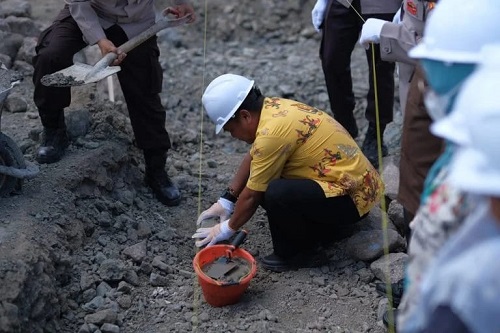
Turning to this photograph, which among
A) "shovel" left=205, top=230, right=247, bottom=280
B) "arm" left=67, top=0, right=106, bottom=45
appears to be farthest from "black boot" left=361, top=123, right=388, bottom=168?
"arm" left=67, top=0, right=106, bottom=45

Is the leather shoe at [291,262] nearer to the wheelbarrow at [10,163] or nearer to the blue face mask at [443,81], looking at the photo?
the wheelbarrow at [10,163]

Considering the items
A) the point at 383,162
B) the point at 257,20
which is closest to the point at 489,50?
A: the point at 383,162

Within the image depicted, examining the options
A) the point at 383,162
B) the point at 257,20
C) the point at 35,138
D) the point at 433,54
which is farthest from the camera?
the point at 257,20

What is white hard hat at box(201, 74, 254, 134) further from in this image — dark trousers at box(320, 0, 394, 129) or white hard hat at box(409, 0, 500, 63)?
white hard hat at box(409, 0, 500, 63)

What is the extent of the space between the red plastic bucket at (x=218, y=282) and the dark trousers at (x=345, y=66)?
5.28ft

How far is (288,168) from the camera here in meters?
4.15

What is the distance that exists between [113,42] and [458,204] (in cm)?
309

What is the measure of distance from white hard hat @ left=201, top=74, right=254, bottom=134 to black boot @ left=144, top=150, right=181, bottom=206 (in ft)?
3.40

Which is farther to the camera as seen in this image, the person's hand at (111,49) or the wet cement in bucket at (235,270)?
the person's hand at (111,49)

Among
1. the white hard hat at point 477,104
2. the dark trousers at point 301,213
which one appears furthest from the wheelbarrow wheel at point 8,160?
the white hard hat at point 477,104

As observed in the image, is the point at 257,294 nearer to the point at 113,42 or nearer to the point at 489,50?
the point at 113,42

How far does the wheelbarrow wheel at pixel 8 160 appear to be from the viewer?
4.21 meters

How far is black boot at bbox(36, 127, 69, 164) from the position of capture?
4.71 m

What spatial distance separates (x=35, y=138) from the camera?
513 centimetres
